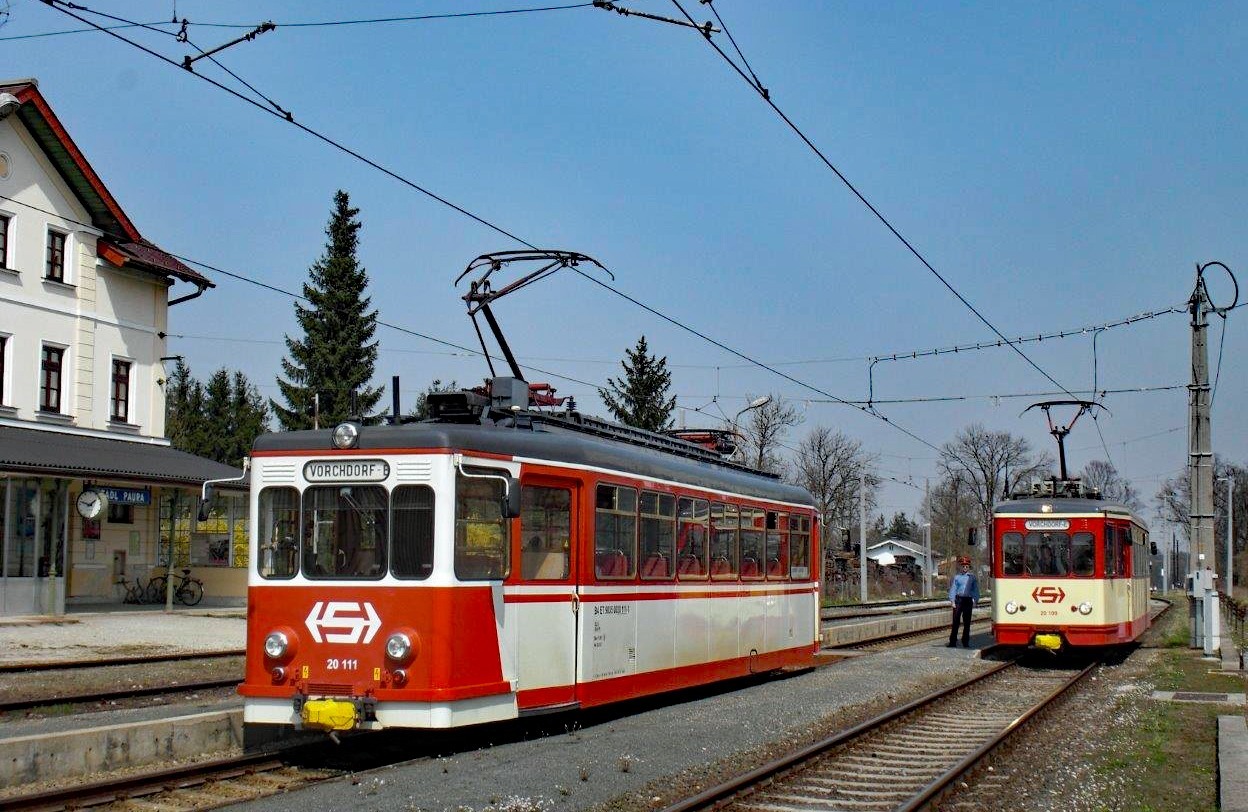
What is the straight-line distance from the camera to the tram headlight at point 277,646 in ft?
→ 34.8

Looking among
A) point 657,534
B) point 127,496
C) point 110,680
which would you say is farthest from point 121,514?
point 657,534

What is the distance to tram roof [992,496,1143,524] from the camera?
70.7ft

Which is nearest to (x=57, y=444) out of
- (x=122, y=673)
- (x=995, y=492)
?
(x=122, y=673)

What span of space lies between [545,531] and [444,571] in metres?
1.41

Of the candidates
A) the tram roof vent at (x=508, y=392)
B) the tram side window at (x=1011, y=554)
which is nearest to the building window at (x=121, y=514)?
the tram side window at (x=1011, y=554)

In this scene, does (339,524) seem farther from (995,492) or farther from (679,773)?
(995,492)

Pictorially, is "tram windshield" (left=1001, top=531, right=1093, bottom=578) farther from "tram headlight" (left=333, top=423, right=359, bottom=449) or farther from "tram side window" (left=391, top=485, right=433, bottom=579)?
"tram headlight" (left=333, top=423, right=359, bottom=449)

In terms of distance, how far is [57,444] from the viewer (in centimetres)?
2878

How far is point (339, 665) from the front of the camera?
10.5 meters

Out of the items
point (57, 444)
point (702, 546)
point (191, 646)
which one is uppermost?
point (57, 444)

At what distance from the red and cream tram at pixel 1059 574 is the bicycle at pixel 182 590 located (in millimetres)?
19957

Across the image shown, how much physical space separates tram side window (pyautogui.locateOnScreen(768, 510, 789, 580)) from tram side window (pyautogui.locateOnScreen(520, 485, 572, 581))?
5904 millimetres

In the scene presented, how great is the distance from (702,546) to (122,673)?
26.9 ft

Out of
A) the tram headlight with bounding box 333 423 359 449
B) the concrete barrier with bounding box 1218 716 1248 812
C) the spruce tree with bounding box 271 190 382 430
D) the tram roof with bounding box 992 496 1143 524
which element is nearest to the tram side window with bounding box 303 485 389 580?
the tram headlight with bounding box 333 423 359 449
